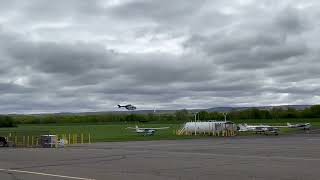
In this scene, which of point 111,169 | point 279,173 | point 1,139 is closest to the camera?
point 279,173

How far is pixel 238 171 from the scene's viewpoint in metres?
20.3

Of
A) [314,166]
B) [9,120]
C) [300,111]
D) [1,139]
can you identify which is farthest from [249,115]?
[314,166]

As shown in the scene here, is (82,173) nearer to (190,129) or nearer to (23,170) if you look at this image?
(23,170)

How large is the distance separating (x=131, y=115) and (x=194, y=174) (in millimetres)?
177992

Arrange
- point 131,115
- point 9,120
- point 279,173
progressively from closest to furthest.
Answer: point 279,173, point 9,120, point 131,115

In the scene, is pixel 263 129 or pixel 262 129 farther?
pixel 262 129

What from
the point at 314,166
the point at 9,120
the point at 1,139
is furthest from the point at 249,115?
the point at 314,166

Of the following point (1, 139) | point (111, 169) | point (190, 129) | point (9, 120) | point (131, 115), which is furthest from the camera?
point (131, 115)

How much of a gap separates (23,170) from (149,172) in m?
5.71

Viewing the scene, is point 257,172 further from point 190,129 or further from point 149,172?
point 190,129

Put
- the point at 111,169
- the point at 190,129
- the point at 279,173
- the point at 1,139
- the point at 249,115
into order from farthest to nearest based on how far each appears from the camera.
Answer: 1. the point at 249,115
2. the point at 190,129
3. the point at 1,139
4. the point at 111,169
5. the point at 279,173

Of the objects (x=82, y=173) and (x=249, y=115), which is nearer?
(x=82, y=173)

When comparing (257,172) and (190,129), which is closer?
(257,172)

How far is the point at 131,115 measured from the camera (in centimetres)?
19688
